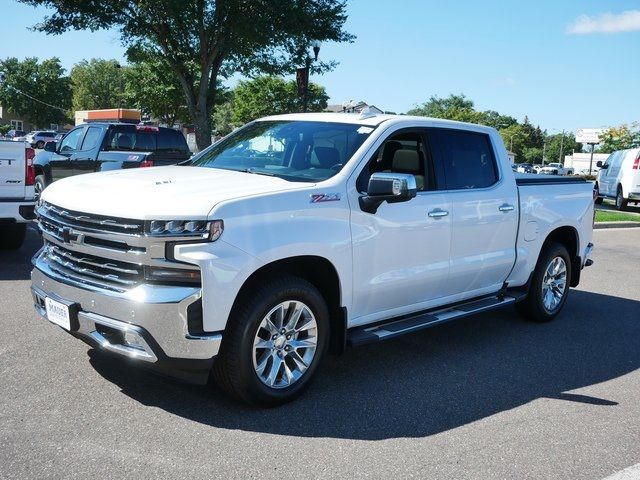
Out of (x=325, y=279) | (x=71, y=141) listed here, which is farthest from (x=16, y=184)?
(x=71, y=141)

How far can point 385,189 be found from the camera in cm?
444

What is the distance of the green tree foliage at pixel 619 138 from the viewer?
73.3 m

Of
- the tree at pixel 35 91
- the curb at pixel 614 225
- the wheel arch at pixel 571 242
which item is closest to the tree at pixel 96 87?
the tree at pixel 35 91

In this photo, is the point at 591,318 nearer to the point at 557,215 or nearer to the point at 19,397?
the point at 557,215

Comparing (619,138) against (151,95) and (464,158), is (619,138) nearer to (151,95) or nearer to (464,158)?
(151,95)

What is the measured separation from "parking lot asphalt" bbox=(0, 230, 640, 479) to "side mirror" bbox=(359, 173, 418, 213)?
1303 millimetres

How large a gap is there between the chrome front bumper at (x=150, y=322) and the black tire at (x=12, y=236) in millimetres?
5723

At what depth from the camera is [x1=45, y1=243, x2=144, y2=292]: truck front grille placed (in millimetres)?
3828

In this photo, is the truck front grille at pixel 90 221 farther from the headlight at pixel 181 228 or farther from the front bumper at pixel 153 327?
the front bumper at pixel 153 327

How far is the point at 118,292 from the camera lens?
3.82m

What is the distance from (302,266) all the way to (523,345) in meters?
2.59

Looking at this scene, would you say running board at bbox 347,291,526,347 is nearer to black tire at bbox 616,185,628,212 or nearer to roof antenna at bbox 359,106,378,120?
roof antenna at bbox 359,106,378,120

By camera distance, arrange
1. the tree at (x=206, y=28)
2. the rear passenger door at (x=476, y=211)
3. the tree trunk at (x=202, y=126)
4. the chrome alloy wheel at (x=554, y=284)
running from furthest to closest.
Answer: the tree trunk at (x=202, y=126) → the tree at (x=206, y=28) → the chrome alloy wheel at (x=554, y=284) → the rear passenger door at (x=476, y=211)

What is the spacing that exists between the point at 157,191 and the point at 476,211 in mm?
2744
